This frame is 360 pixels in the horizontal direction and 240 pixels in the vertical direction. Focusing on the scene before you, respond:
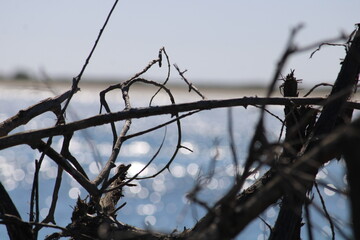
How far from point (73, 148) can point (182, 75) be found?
21435 millimetres

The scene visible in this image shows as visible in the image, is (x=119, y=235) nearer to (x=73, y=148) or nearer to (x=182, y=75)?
(x=182, y=75)

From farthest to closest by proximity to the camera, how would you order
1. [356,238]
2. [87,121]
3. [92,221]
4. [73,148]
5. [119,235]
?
1. [73,148]
2. [92,221]
3. [119,235]
4. [87,121]
5. [356,238]

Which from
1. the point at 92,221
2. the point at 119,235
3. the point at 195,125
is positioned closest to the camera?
the point at 119,235

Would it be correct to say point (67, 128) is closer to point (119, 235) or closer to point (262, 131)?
point (119, 235)

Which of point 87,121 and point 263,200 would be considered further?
point 87,121

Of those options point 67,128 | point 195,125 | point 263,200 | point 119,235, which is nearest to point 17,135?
point 67,128

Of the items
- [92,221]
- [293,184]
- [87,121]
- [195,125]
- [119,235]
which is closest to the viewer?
[293,184]

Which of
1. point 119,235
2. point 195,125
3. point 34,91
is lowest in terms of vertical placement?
point 119,235

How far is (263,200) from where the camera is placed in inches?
34.4

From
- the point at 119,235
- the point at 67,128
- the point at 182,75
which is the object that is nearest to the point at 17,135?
the point at 67,128

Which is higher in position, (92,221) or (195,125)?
(195,125)

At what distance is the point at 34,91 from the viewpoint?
1.88m

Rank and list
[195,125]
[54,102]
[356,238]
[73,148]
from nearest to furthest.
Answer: [356,238] < [54,102] < [73,148] < [195,125]

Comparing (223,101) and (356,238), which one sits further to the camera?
(223,101)
